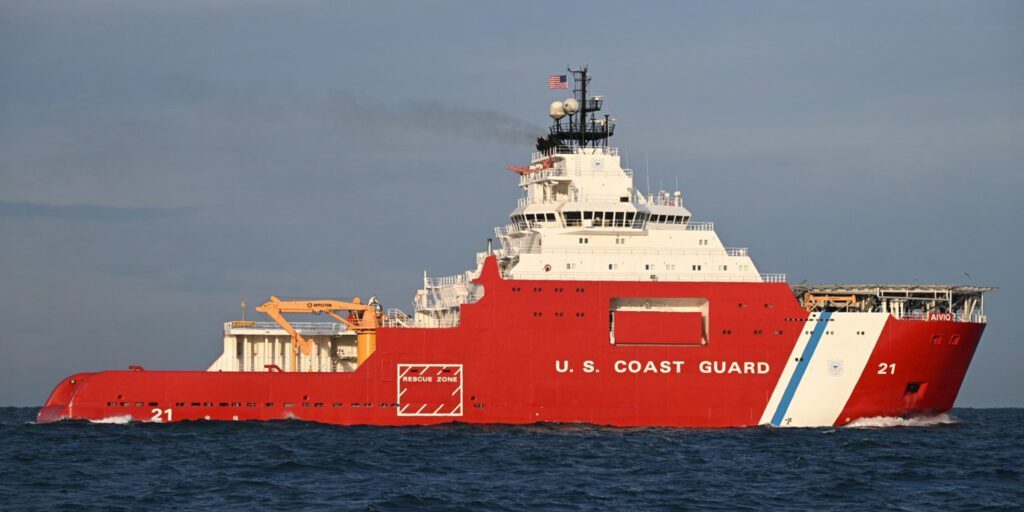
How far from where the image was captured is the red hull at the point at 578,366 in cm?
3628

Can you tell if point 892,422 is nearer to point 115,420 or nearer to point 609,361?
point 609,361

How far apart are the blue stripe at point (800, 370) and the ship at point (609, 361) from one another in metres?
0.03

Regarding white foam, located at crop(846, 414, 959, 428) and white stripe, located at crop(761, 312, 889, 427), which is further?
white foam, located at crop(846, 414, 959, 428)

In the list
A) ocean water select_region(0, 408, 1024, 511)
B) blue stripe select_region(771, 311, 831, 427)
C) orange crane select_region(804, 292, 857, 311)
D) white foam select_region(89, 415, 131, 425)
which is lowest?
ocean water select_region(0, 408, 1024, 511)

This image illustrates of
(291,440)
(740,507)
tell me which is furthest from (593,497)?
(291,440)

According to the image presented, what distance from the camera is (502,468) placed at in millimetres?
28125

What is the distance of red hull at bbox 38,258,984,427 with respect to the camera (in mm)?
36281

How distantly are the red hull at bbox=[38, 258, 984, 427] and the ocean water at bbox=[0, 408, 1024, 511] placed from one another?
104 cm

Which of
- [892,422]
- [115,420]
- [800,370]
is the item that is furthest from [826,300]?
[115,420]

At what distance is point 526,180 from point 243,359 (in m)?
10.0

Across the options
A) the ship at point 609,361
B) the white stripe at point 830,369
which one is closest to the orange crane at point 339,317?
the ship at point 609,361

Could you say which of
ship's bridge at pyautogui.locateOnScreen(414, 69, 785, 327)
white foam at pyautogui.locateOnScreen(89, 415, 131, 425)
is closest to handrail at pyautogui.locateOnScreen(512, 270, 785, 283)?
ship's bridge at pyautogui.locateOnScreen(414, 69, 785, 327)

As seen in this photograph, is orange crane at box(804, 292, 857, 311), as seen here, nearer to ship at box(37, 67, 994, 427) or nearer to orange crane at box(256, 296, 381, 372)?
ship at box(37, 67, 994, 427)

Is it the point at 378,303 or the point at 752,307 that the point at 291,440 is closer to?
the point at 378,303
